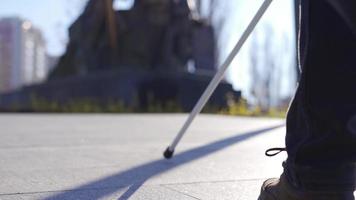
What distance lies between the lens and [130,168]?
3258 millimetres

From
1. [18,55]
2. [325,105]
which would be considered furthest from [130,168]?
[18,55]

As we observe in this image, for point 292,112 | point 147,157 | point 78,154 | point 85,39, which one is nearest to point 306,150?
point 292,112

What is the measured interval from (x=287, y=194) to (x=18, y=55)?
4875 centimetres

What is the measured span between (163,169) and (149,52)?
1288cm

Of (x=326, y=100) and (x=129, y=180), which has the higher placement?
(x=326, y=100)

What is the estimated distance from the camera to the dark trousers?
1715 mm

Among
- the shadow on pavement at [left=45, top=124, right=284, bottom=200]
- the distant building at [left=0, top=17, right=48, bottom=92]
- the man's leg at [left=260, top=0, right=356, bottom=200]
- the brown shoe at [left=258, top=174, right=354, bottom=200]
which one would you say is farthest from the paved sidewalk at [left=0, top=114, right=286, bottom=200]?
the distant building at [left=0, top=17, right=48, bottom=92]

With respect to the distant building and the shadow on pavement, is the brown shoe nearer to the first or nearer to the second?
the shadow on pavement

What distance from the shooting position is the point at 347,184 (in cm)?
177

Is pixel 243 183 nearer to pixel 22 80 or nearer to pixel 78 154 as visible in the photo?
pixel 78 154

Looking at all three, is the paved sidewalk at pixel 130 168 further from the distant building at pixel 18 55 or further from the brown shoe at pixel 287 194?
the distant building at pixel 18 55

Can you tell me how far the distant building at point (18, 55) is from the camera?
46.9m

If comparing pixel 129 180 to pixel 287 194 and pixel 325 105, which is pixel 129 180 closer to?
pixel 287 194

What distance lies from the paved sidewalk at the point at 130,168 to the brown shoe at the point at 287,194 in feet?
1.06
